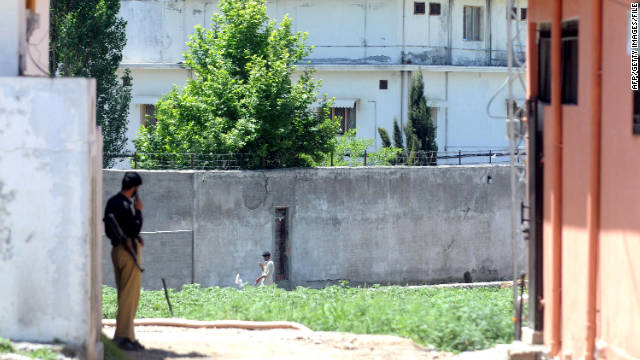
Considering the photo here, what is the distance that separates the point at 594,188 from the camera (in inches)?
413

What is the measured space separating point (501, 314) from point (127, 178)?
209 inches

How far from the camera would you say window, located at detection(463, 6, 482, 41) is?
118ft

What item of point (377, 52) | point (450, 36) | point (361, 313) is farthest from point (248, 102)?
point (450, 36)

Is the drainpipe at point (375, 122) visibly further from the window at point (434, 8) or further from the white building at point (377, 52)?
the window at point (434, 8)

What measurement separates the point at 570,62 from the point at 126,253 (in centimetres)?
550

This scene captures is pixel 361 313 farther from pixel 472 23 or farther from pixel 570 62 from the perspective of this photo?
pixel 472 23

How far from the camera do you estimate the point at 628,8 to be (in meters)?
9.89

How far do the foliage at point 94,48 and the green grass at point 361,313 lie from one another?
37.6 ft

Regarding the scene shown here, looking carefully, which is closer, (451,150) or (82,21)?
(82,21)

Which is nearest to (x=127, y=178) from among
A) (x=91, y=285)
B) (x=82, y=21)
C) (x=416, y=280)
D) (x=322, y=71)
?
(x=91, y=285)

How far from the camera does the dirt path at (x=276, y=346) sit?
39.9 ft

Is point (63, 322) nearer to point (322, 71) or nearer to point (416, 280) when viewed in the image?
point (416, 280)

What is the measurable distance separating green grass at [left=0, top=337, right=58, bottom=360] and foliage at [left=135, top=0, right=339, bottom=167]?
14798 mm

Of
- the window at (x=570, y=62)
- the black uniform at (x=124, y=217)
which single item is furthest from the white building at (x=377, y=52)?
the black uniform at (x=124, y=217)
